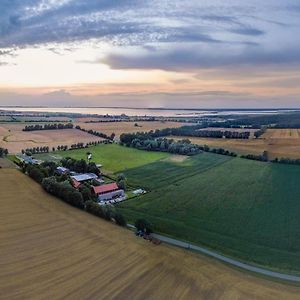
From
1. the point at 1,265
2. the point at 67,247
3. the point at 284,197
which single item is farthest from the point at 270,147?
the point at 1,265

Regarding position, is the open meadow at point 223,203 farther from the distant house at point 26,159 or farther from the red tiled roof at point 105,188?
the distant house at point 26,159

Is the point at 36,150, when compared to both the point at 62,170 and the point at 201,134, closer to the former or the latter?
the point at 62,170

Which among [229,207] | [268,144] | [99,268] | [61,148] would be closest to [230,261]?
[99,268]

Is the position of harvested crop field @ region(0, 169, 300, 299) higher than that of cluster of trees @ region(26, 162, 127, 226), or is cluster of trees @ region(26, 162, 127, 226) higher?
cluster of trees @ region(26, 162, 127, 226)

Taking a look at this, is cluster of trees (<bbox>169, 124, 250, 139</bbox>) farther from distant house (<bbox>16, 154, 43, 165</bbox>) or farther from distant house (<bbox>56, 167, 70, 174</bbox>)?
distant house (<bbox>56, 167, 70, 174</bbox>)

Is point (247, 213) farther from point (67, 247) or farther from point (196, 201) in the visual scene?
point (67, 247)

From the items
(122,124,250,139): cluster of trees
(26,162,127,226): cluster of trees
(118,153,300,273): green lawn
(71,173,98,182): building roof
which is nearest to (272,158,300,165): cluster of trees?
(118,153,300,273): green lawn
